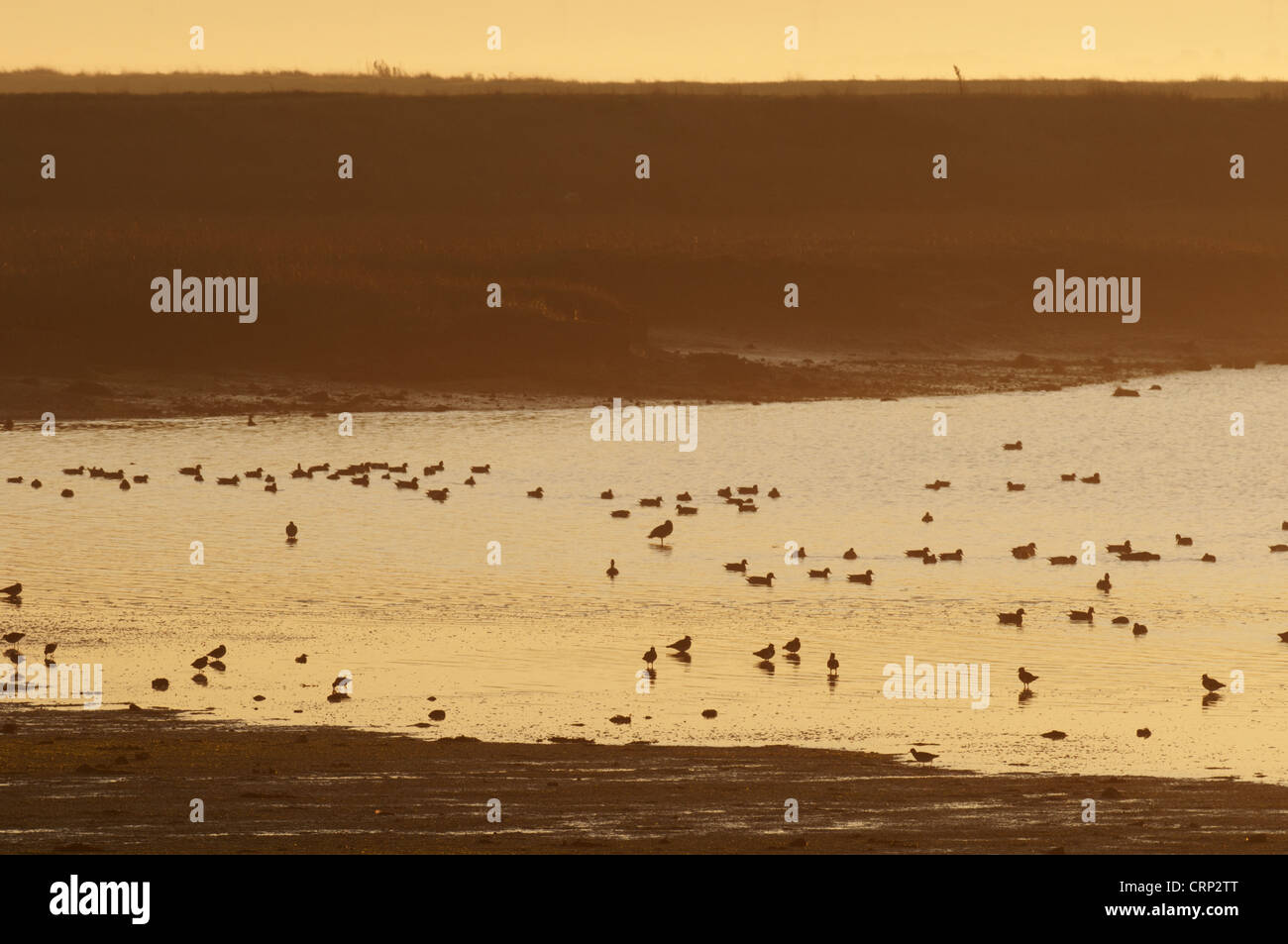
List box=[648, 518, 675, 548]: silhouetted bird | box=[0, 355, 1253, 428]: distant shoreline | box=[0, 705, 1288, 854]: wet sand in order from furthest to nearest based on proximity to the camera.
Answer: box=[0, 355, 1253, 428]: distant shoreline
box=[648, 518, 675, 548]: silhouetted bird
box=[0, 705, 1288, 854]: wet sand

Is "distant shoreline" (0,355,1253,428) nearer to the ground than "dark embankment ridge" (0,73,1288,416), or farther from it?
nearer to the ground

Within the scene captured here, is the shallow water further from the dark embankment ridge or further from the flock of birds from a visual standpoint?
the dark embankment ridge

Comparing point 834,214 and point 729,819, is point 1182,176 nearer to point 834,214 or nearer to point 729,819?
point 834,214

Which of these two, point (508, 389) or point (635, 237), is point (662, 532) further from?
point (635, 237)

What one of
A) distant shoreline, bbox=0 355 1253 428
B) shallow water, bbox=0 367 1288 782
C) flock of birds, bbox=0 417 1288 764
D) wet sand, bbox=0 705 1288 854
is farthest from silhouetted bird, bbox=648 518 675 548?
distant shoreline, bbox=0 355 1253 428

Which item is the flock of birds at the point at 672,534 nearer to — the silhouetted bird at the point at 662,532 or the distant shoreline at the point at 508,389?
the silhouetted bird at the point at 662,532

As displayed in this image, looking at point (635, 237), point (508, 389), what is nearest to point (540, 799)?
point (508, 389)
